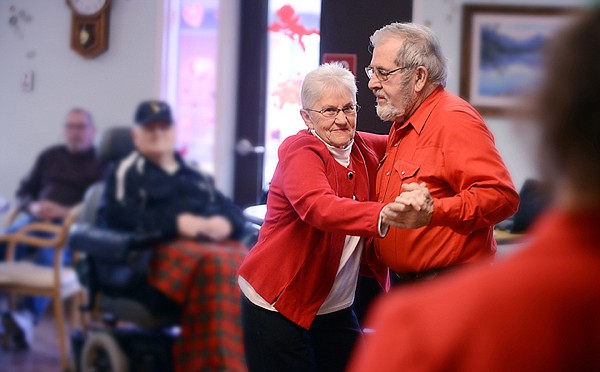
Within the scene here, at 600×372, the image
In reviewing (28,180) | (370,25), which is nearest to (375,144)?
(370,25)

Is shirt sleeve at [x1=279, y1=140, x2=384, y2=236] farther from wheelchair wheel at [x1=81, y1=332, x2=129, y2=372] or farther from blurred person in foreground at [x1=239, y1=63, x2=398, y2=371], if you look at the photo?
wheelchair wheel at [x1=81, y1=332, x2=129, y2=372]

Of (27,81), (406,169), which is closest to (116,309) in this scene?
(27,81)

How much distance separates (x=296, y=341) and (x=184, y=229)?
2.15ft

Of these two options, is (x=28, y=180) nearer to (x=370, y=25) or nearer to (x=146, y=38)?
(x=146, y=38)

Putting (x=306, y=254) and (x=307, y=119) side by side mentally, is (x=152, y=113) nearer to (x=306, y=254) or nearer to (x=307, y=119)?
(x=307, y=119)

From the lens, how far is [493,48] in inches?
119

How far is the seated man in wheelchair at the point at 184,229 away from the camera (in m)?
1.87

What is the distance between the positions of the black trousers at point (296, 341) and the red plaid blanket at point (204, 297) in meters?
0.56

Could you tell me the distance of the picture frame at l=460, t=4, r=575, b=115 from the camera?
2846mm

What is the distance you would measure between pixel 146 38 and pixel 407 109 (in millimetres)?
808

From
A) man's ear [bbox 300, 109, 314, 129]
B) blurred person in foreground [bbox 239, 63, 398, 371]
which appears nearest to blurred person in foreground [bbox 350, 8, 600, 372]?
blurred person in foreground [bbox 239, 63, 398, 371]

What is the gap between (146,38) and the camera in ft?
6.23

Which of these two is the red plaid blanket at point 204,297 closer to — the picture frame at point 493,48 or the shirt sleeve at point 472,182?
the shirt sleeve at point 472,182

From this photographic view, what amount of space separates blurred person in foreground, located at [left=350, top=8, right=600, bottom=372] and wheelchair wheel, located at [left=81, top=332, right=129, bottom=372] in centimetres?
168
